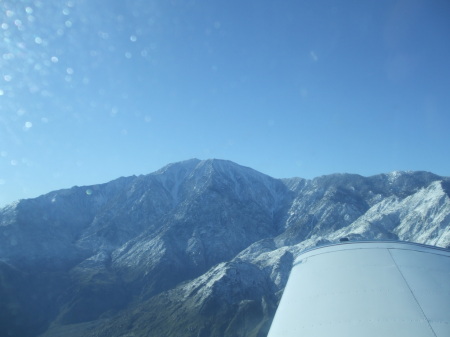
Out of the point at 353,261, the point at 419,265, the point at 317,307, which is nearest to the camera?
the point at 317,307

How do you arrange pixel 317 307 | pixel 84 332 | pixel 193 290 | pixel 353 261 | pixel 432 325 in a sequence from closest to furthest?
pixel 432 325 → pixel 317 307 → pixel 353 261 → pixel 84 332 → pixel 193 290

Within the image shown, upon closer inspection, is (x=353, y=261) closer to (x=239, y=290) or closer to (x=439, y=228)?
(x=239, y=290)

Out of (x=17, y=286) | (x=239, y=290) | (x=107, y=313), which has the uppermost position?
(x=17, y=286)

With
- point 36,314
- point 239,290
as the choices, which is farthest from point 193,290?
point 36,314

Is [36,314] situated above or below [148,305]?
above

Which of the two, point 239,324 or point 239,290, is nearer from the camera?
A: point 239,324

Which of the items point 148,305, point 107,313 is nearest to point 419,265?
point 148,305
